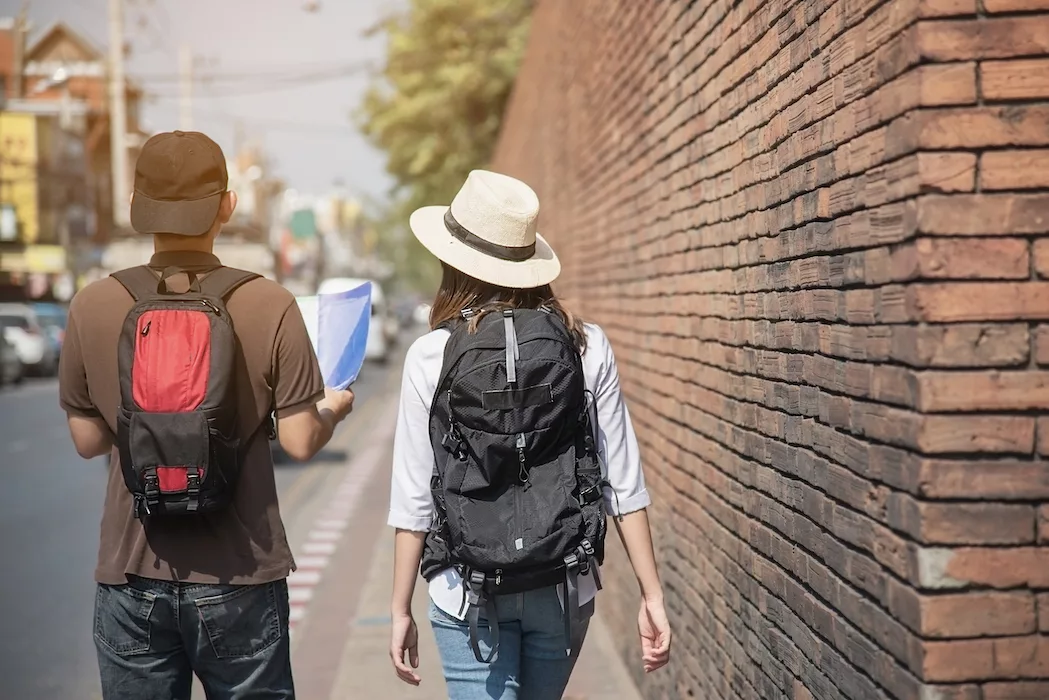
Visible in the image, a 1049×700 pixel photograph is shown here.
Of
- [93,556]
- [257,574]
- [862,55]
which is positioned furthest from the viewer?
[93,556]

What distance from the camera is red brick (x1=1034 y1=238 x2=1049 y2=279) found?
2.21 meters

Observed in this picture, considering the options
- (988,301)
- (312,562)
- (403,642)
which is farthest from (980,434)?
(312,562)

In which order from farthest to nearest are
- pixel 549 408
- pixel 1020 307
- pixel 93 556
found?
pixel 93 556, pixel 549 408, pixel 1020 307

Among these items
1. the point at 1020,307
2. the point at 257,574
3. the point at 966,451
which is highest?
the point at 1020,307

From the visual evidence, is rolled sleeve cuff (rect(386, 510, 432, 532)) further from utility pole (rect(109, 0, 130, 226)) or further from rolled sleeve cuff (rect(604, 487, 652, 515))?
utility pole (rect(109, 0, 130, 226))

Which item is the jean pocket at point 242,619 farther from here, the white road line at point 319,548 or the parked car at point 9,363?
the parked car at point 9,363

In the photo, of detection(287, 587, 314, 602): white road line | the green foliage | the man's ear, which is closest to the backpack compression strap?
the man's ear

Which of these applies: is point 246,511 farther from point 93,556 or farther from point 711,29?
point 93,556

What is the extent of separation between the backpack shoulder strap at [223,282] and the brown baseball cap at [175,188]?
0.40 ft

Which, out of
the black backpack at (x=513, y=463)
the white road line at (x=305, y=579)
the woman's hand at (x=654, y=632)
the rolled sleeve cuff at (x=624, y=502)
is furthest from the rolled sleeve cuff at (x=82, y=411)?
the white road line at (x=305, y=579)

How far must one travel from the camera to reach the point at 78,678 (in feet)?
21.5

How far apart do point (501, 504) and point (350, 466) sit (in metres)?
13.9

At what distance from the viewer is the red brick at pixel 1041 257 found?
2.21 meters

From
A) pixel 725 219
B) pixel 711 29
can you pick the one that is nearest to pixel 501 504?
pixel 725 219
